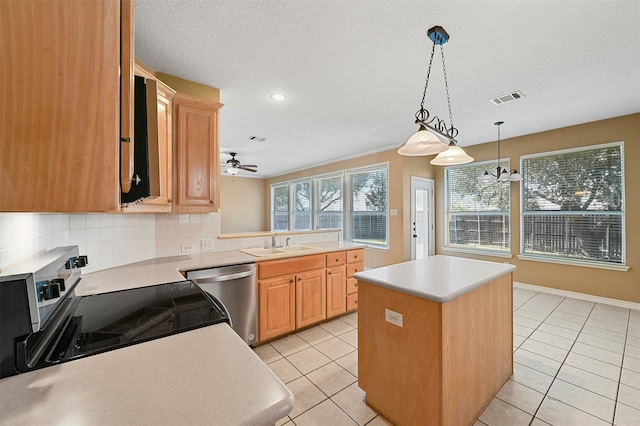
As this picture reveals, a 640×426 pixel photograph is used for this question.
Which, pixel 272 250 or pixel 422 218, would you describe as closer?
pixel 272 250

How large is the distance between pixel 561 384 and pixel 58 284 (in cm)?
321

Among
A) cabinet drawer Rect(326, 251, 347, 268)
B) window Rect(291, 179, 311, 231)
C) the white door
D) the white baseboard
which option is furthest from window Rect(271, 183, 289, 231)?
the white baseboard

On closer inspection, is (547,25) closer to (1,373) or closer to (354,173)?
(1,373)

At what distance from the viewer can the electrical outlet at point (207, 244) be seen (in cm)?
284

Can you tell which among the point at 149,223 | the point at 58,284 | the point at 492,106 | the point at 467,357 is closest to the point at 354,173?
the point at 492,106

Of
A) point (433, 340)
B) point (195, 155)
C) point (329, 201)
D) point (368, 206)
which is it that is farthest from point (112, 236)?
point (329, 201)

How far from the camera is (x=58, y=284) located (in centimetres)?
89

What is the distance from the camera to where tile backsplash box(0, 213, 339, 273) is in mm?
979

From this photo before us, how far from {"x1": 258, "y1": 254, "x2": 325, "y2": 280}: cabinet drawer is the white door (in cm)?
294

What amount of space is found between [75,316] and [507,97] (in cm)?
415

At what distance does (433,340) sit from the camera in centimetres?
144

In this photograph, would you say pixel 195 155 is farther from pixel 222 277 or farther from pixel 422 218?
pixel 422 218

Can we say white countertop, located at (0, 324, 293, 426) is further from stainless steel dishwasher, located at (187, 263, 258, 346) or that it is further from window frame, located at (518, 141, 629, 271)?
window frame, located at (518, 141, 629, 271)

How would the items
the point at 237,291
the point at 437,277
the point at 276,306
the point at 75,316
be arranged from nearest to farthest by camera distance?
1. the point at 75,316
2. the point at 437,277
3. the point at 237,291
4. the point at 276,306
